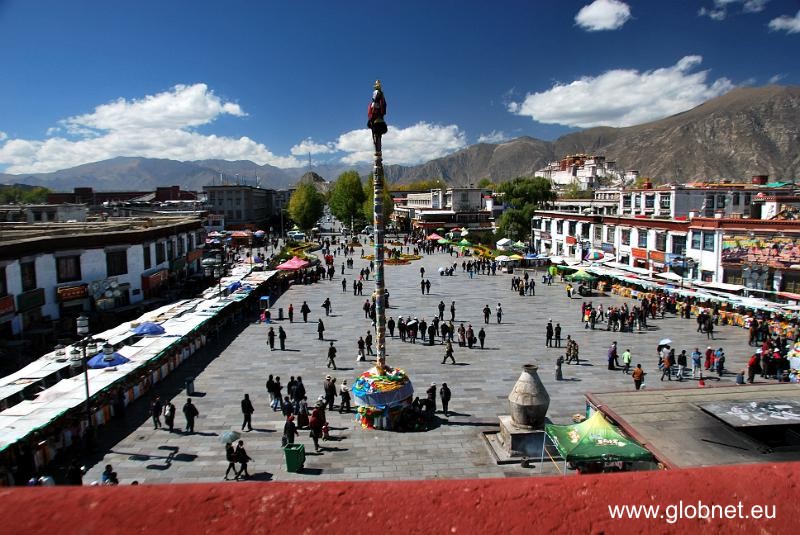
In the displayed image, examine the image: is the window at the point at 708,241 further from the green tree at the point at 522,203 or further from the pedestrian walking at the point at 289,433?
the green tree at the point at 522,203

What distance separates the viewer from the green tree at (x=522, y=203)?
67.6 metres

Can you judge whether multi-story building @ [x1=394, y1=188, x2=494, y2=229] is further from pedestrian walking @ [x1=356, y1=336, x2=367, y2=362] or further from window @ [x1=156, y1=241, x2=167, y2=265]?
pedestrian walking @ [x1=356, y1=336, x2=367, y2=362]

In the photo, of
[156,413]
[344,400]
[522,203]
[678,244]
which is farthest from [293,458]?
[522,203]

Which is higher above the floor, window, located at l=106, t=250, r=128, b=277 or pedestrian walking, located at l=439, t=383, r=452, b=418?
window, located at l=106, t=250, r=128, b=277

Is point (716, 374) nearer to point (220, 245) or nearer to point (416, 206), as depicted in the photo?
point (220, 245)

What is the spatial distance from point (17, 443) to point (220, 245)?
4734 cm

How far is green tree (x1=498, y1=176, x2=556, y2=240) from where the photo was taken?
67.6 meters

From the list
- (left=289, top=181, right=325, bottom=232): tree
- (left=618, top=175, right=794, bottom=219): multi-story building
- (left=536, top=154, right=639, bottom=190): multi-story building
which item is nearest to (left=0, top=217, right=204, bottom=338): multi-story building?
(left=618, top=175, right=794, bottom=219): multi-story building

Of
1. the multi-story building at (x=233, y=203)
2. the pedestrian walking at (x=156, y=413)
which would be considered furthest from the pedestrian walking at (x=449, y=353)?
the multi-story building at (x=233, y=203)

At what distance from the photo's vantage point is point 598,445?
10375mm

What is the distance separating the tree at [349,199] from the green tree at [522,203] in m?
29.8

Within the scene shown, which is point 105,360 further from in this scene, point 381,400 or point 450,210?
point 450,210

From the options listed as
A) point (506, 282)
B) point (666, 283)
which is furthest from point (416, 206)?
point (666, 283)

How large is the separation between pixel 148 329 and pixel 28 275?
9.08 m
